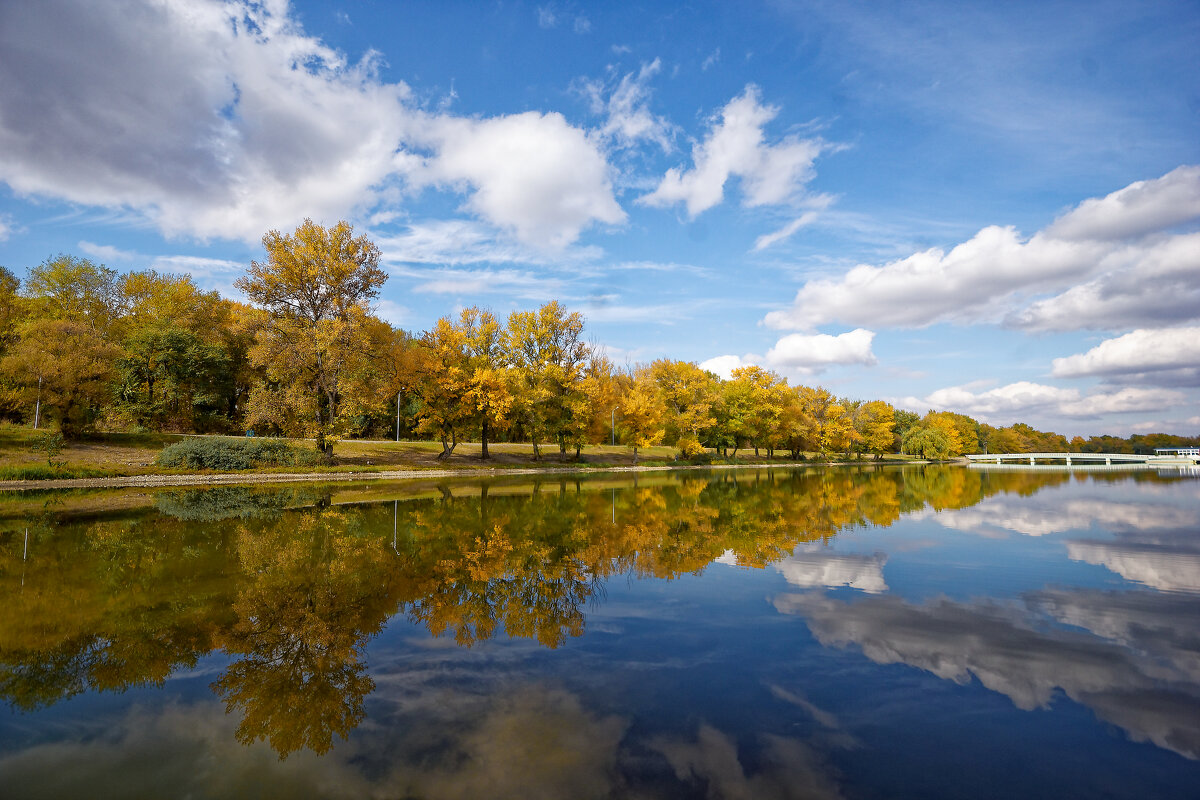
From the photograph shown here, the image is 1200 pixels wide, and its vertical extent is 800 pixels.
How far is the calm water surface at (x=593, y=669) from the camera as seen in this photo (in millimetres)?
4043

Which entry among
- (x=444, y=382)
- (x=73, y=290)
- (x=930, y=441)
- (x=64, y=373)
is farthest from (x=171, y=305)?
(x=930, y=441)

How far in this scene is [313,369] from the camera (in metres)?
37.8

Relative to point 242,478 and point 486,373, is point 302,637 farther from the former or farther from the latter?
point 486,373

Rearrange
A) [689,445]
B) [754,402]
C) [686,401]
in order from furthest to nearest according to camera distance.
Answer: [754,402] → [686,401] → [689,445]

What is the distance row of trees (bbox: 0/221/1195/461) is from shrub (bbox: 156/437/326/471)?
1537mm

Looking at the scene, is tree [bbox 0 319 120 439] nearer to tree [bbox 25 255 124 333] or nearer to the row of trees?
the row of trees

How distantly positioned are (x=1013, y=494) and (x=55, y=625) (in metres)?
33.6

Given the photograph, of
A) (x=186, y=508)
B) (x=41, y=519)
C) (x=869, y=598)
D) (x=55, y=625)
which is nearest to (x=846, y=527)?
(x=869, y=598)

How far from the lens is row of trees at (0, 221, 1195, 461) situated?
35062mm

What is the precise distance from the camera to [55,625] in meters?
7.13

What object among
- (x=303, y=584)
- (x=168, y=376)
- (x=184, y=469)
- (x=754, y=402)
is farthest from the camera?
(x=754, y=402)

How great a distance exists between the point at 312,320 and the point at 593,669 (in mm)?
38769

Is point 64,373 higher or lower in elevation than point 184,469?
higher

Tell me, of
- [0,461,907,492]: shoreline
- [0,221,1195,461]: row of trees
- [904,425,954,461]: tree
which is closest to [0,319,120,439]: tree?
[0,221,1195,461]: row of trees
